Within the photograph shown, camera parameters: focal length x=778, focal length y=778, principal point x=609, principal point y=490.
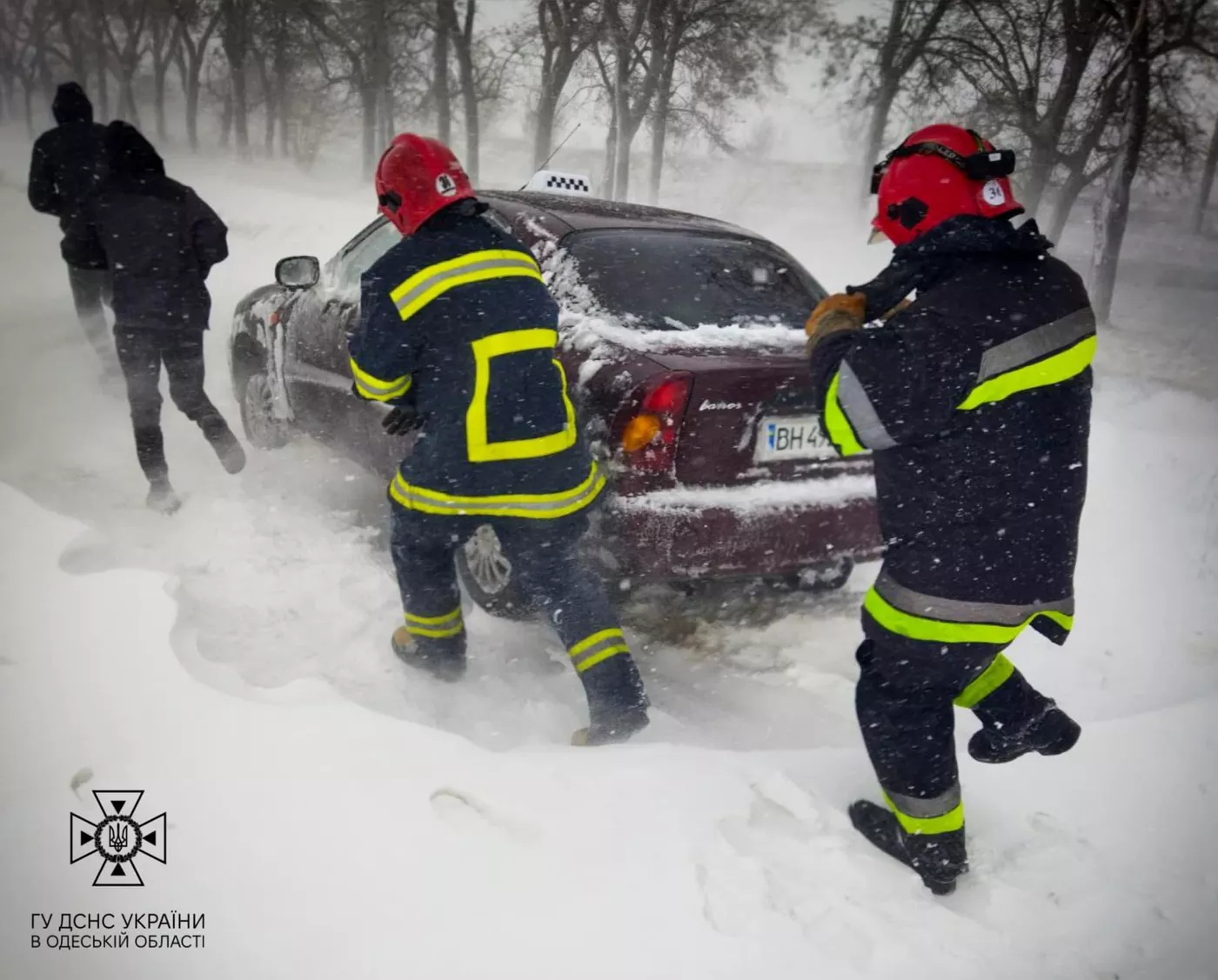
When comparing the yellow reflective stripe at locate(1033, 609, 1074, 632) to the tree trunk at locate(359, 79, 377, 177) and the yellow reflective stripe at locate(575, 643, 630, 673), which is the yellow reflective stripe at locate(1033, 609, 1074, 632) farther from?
the tree trunk at locate(359, 79, 377, 177)

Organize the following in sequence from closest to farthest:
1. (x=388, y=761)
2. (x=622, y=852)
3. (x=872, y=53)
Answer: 1. (x=622, y=852)
2. (x=388, y=761)
3. (x=872, y=53)

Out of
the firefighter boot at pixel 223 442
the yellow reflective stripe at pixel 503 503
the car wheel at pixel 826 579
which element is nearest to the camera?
the yellow reflective stripe at pixel 503 503

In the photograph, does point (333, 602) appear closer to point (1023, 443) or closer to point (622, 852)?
point (622, 852)

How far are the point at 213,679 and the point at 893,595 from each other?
1.67 metres

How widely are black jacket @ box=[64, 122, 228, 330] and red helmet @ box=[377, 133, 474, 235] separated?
5.39 feet

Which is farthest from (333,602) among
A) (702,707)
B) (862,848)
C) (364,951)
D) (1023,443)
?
(1023,443)

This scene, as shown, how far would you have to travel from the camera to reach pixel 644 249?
2.67 metres

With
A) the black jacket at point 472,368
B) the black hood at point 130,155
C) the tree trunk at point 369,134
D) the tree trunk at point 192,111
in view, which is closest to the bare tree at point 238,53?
the tree trunk at point 192,111

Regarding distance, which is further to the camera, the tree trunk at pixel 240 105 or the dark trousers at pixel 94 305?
the tree trunk at pixel 240 105

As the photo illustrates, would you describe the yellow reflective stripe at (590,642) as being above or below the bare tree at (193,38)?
below

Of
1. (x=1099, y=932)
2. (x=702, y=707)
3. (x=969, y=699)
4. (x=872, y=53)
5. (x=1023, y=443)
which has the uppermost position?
(x=872, y=53)

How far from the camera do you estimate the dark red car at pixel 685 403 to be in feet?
7.24

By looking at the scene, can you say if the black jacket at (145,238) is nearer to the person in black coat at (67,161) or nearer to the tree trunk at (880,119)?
the person in black coat at (67,161)

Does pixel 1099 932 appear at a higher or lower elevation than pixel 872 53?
lower
